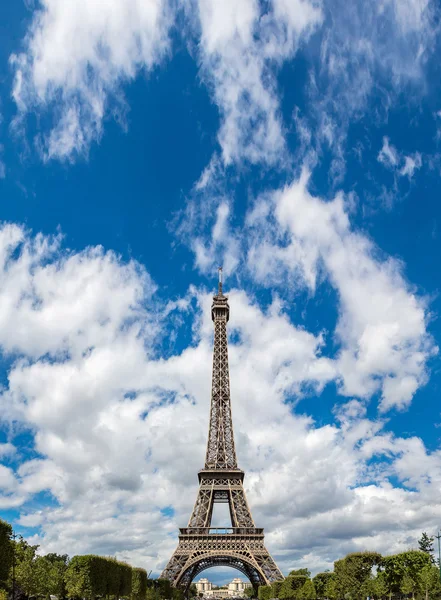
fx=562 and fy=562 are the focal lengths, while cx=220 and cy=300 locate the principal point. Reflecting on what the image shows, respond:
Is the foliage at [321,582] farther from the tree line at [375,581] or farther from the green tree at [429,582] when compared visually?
the green tree at [429,582]

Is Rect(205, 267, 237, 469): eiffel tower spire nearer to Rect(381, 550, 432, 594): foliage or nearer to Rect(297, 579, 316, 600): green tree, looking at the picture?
Rect(297, 579, 316, 600): green tree

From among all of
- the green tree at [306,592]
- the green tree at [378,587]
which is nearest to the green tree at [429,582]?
the green tree at [378,587]

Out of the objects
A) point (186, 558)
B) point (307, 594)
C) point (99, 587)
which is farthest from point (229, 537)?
point (99, 587)

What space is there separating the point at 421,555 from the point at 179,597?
39.6 metres

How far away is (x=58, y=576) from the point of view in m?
64.9

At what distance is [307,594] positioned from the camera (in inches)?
3334

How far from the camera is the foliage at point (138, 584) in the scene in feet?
242

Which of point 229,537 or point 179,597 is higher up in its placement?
point 229,537

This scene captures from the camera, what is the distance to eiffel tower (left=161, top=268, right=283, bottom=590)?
87.8 metres

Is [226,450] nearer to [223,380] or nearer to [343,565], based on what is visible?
[223,380]

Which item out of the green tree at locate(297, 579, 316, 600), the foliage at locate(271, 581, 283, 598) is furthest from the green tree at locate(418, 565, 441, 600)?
the foliage at locate(271, 581, 283, 598)

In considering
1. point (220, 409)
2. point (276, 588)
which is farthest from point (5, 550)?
point (220, 409)

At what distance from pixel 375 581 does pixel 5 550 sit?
47107 mm

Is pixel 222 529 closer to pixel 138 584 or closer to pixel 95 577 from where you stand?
pixel 138 584
